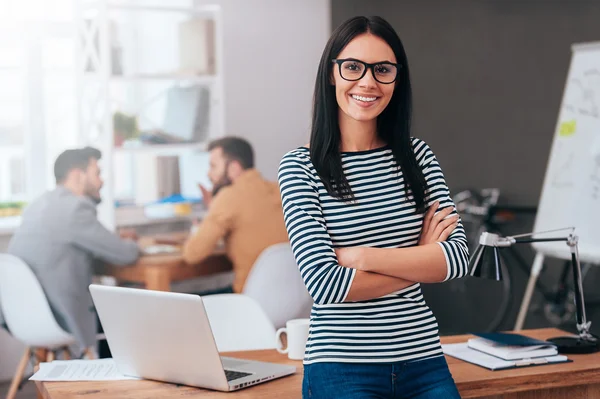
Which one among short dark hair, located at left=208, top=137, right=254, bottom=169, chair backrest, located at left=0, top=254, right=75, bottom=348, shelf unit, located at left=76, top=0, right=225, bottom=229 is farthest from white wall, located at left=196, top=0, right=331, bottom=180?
chair backrest, located at left=0, top=254, right=75, bottom=348

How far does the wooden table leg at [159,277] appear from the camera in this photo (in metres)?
4.10

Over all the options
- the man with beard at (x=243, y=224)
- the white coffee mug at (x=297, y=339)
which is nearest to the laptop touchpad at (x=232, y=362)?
the white coffee mug at (x=297, y=339)

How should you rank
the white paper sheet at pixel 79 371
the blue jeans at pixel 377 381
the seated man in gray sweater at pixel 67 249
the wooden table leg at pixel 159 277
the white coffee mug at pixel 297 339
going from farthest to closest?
the wooden table leg at pixel 159 277, the seated man in gray sweater at pixel 67 249, the white coffee mug at pixel 297 339, the white paper sheet at pixel 79 371, the blue jeans at pixel 377 381

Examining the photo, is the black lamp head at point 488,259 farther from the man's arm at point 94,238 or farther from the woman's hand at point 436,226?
the man's arm at point 94,238

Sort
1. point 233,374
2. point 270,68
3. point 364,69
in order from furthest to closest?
point 270,68 < point 233,374 < point 364,69

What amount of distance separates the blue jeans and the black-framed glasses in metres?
0.57

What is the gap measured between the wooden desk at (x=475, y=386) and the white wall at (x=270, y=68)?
12.8ft

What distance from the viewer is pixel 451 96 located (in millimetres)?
6215

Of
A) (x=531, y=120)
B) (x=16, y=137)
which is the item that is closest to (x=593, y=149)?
(x=531, y=120)

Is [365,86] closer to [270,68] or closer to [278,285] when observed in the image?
[278,285]

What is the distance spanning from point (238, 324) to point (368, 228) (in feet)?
3.10

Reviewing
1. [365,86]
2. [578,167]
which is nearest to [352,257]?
[365,86]

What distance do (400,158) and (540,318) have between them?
417cm

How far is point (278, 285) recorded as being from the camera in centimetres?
380
